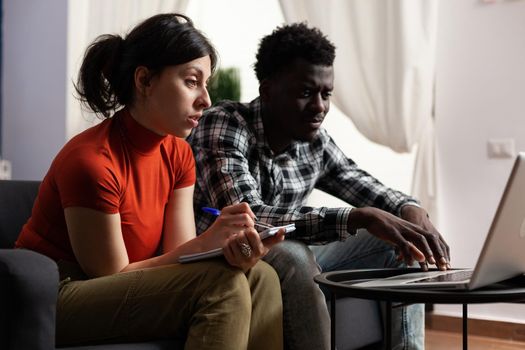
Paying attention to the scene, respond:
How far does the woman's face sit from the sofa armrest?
468 mm

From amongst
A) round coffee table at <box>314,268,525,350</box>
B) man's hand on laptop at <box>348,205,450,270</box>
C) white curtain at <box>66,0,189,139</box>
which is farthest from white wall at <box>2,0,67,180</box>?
round coffee table at <box>314,268,525,350</box>

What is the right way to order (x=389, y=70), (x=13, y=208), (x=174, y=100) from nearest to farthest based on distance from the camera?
(x=174, y=100), (x=13, y=208), (x=389, y=70)

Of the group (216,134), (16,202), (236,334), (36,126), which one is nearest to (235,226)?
(236,334)

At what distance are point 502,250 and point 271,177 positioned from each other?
36.6 inches

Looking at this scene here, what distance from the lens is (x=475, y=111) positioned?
Answer: 10.8ft

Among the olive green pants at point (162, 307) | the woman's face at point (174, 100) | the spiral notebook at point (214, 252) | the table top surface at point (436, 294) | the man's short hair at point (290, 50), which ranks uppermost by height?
the man's short hair at point (290, 50)

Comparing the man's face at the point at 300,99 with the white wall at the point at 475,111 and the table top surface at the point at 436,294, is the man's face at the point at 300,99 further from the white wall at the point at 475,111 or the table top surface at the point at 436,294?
the white wall at the point at 475,111

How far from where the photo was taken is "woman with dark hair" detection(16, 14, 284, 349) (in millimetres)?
1453

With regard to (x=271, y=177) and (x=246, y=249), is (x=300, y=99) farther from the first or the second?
(x=246, y=249)

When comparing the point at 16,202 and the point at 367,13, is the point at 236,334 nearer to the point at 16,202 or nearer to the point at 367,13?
the point at 16,202

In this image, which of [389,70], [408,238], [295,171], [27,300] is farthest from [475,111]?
[27,300]

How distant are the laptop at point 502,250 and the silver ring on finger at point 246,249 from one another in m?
0.21

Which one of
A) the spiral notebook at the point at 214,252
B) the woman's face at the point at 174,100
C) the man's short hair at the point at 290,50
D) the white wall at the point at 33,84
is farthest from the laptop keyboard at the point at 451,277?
the white wall at the point at 33,84

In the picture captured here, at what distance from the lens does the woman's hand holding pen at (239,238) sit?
1.45 m
